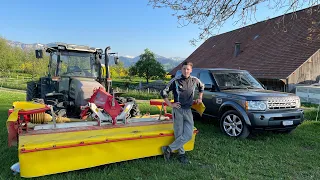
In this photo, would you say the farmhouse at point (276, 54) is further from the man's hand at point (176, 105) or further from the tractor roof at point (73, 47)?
the man's hand at point (176, 105)

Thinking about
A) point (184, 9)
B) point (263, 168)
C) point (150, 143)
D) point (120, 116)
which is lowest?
point (263, 168)

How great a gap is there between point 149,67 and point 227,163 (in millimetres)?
40015

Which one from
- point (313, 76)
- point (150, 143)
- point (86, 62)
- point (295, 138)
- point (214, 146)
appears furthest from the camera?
point (313, 76)

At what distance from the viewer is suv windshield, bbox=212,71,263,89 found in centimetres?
752

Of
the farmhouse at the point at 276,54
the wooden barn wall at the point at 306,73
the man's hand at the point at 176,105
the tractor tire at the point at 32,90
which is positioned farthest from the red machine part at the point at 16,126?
the wooden barn wall at the point at 306,73

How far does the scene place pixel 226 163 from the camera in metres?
4.87

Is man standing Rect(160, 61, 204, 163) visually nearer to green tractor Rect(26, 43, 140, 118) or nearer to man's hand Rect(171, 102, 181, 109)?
man's hand Rect(171, 102, 181, 109)

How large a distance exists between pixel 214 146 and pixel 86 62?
15.0ft

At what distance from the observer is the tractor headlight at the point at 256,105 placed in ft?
20.8

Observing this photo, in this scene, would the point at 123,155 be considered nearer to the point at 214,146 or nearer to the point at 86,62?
the point at 214,146

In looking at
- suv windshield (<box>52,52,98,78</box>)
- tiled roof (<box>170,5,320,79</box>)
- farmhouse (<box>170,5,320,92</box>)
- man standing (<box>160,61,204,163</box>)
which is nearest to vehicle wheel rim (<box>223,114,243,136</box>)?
man standing (<box>160,61,204,163</box>)

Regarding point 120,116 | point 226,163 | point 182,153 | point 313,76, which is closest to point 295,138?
point 226,163

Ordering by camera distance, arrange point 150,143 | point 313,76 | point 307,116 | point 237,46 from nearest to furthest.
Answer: point 150,143
point 307,116
point 313,76
point 237,46

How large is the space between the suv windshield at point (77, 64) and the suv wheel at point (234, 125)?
4008 millimetres
